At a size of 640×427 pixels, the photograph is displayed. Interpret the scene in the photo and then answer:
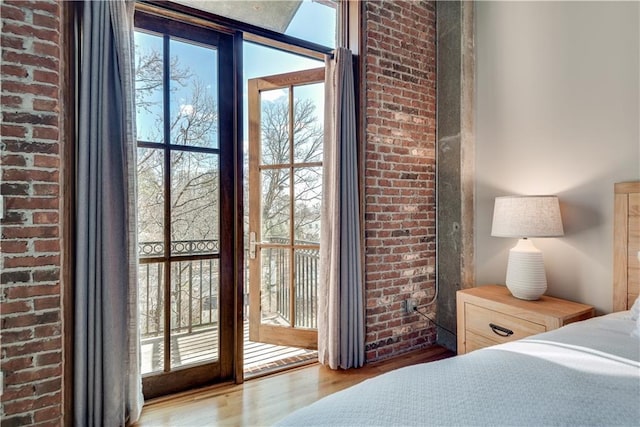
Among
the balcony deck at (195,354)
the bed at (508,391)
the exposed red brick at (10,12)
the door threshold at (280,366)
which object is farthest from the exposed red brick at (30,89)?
the door threshold at (280,366)

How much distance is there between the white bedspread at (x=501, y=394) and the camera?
0.70m

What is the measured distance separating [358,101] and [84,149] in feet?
5.82

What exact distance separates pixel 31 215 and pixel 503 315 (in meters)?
2.54

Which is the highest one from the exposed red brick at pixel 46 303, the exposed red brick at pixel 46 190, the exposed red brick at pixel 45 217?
the exposed red brick at pixel 46 190

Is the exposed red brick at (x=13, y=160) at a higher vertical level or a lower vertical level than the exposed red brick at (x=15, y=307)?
higher

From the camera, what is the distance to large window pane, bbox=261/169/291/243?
2760 millimetres

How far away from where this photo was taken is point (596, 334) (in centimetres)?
124

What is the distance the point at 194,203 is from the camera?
210 cm

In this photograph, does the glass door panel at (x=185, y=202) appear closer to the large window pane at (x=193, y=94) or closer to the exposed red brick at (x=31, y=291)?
the large window pane at (x=193, y=94)

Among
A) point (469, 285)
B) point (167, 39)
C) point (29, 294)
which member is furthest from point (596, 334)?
point (167, 39)

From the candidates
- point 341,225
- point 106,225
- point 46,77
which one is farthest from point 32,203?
point 341,225

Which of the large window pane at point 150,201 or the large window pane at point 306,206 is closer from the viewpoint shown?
the large window pane at point 150,201

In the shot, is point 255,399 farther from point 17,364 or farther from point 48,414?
point 17,364

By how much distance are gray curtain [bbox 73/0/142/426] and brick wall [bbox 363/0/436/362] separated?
157 cm
